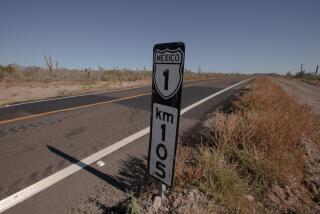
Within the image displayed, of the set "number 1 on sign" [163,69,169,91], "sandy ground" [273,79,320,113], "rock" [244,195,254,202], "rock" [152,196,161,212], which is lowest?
"rock" [244,195,254,202]

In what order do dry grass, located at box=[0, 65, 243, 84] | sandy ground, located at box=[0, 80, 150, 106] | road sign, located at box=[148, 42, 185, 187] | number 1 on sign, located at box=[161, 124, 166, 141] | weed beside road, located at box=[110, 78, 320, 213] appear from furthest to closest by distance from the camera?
dry grass, located at box=[0, 65, 243, 84] → sandy ground, located at box=[0, 80, 150, 106] → weed beside road, located at box=[110, 78, 320, 213] → number 1 on sign, located at box=[161, 124, 166, 141] → road sign, located at box=[148, 42, 185, 187]

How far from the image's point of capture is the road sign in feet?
5.38

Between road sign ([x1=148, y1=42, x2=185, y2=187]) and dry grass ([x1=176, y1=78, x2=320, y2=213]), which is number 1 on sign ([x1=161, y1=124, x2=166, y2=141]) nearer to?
road sign ([x1=148, y1=42, x2=185, y2=187])

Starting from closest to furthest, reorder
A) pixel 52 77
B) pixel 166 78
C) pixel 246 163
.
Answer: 1. pixel 166 78
2. pixel 246 163
3. pixel 52 77

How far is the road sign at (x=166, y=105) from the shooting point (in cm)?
164

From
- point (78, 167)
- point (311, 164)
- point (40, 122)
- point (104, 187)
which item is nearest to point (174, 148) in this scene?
point (104, 187)

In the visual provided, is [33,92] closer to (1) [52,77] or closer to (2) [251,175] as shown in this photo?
(1) [52,77]

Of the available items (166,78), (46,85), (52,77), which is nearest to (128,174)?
(166,78)

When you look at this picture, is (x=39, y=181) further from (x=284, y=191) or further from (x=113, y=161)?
(x=284, y=191)

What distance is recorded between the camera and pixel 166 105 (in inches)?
69.4

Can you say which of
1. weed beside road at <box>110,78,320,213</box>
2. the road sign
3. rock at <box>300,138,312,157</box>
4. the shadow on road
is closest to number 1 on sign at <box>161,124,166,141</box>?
the road sign

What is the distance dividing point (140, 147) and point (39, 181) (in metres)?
1.85

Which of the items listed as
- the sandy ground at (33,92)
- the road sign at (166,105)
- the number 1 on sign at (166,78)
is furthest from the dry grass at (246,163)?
the sandy ground at (33,92)

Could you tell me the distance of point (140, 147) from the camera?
4.19 metres
